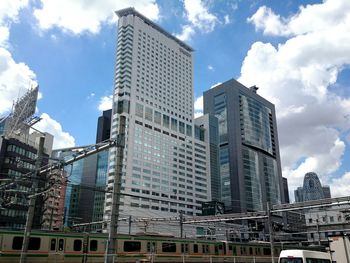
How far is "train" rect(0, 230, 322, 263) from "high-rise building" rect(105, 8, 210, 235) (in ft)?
272

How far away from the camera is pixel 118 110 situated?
133 metres

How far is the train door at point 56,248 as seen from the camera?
23758mm

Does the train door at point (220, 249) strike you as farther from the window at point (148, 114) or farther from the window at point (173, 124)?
the window at point (173, 124)

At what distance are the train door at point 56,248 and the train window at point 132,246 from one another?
17.7 ft

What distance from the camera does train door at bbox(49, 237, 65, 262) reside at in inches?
935

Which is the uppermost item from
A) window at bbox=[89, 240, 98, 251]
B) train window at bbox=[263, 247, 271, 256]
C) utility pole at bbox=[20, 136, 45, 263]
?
utility pole at bbox=[20, 136, 45, 263]

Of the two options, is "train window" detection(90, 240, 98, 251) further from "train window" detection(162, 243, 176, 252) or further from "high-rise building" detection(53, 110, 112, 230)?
"high-rise building" detection(53, 110, 112, 230)

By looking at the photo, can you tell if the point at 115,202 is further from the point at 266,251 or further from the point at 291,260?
the point at 266,251

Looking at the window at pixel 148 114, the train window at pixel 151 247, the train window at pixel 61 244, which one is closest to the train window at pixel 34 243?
the train window at pixel 61 244

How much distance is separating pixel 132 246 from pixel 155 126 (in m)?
116

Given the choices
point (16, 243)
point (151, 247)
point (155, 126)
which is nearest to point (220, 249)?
point (151, 247)

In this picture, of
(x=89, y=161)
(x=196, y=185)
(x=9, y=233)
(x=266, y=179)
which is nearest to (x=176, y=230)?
(x=196, y=185)

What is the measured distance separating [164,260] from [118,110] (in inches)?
4221

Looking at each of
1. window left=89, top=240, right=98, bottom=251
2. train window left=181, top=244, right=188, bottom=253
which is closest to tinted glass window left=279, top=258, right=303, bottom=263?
train window left=181, top=244, right=188, bottom=253
